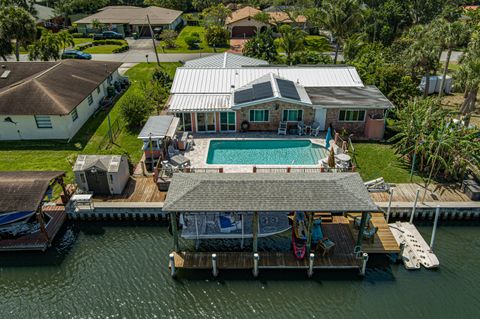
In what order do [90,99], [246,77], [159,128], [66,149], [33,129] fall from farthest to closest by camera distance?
1. [90,99]
2. [246,77]
3. [33,129]
4. [66,149]
5. [159,128]

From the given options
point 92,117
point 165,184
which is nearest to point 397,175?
point 165,184

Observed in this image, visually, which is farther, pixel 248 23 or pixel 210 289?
pixel 248 23

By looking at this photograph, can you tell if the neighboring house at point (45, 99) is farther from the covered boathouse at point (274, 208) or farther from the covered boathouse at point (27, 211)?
the covered boathouse at point (274, 208)

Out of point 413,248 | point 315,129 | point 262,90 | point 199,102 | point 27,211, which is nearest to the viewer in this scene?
point 27,211

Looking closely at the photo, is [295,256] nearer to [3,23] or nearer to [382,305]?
[382,305]

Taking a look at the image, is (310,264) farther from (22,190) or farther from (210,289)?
(22,190)

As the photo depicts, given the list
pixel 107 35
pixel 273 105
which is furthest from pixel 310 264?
pixel 107 35
